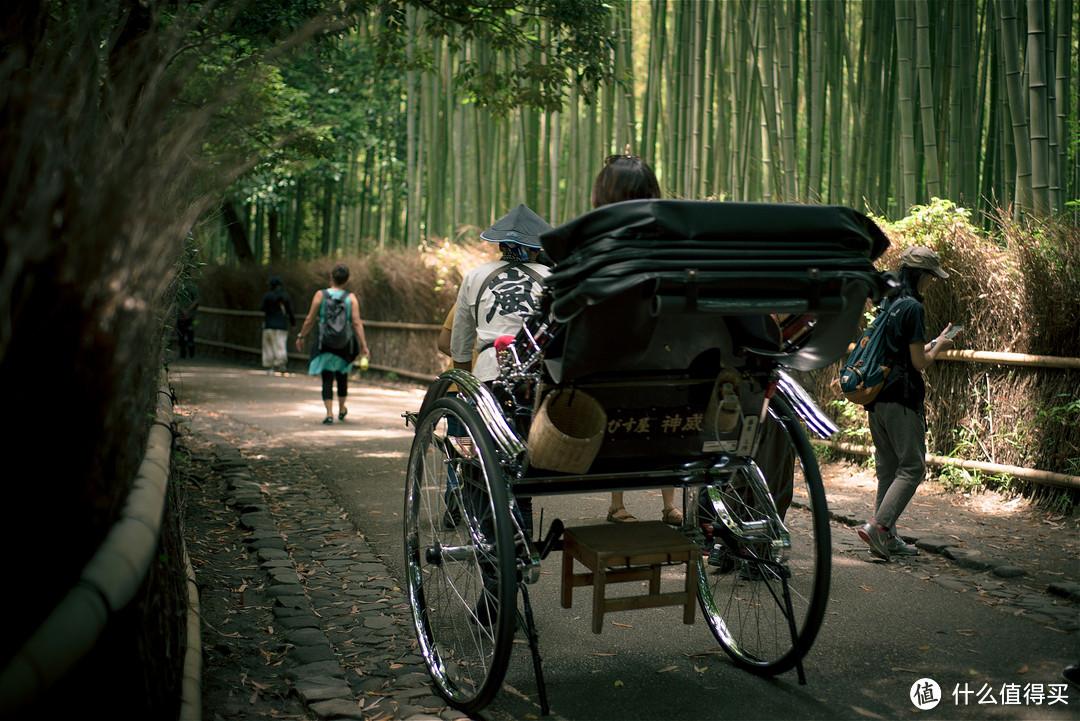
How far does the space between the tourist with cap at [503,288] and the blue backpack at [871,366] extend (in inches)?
74.4

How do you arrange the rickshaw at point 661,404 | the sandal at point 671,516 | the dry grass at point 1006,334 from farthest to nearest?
the dry grass at point 1006,334 → the sandal at point 671,516 → the rickshaw at point 661,404

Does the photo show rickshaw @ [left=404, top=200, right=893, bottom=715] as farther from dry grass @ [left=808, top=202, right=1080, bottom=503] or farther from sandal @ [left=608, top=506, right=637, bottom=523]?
dry grass @ [left=808, top=202, right=1080, bottom=503]

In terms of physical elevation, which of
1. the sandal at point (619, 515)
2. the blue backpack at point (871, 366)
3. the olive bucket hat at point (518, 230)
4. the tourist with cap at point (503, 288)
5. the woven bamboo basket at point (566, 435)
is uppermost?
the olive bucket hat at point (518, 230)

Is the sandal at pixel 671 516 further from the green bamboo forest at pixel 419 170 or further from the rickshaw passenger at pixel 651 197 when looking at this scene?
the green bamboo forest at pixel 419 170

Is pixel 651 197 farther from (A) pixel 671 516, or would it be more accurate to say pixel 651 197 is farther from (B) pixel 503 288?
(A) pixel 671 516

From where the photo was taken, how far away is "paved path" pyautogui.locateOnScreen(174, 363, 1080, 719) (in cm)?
289

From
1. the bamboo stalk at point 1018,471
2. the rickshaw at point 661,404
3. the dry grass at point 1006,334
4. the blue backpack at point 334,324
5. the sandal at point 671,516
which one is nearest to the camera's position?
the rickshaw at point 661,404

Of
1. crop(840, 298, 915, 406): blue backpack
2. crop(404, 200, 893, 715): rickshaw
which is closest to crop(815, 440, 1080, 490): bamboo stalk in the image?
crop(840, 298, 915, 406): blue backpack

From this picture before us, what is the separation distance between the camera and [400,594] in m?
4.03

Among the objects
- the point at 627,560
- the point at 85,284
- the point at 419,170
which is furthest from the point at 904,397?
the point at 419,170

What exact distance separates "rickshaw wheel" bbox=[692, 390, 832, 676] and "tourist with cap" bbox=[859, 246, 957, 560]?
1.02m

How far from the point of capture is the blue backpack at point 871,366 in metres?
4.58

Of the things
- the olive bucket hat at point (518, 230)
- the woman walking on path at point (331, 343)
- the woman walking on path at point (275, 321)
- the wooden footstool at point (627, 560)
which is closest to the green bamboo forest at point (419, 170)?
the olive bucket hat at point (518, 230)

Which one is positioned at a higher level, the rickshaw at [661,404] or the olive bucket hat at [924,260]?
the olive bucket hat at [924,260]
